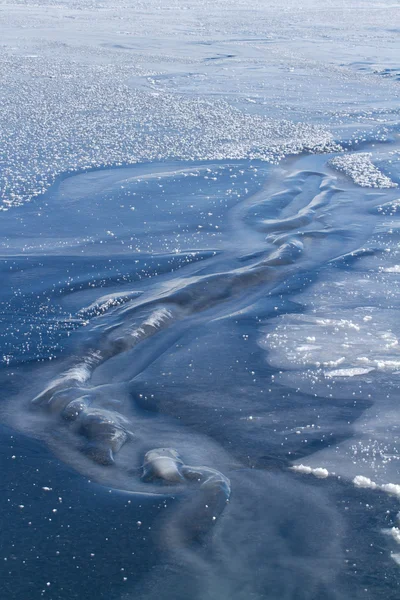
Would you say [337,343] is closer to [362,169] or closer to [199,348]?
[199,348]

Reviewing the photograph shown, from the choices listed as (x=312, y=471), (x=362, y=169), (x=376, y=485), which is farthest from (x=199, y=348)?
(x=362, y=169)

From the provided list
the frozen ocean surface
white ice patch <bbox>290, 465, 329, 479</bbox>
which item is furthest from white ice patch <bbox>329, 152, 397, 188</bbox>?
white ice patch <bbox>290, 465, 329, 479</bbox>

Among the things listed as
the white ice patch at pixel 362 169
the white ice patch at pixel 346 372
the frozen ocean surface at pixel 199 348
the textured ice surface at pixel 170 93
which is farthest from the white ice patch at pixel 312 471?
the white ice patch at pixel 362 169

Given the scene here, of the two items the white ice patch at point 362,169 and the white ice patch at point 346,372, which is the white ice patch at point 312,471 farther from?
the white ice patch at point 362,169

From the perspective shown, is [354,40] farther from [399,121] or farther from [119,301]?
[119,301]

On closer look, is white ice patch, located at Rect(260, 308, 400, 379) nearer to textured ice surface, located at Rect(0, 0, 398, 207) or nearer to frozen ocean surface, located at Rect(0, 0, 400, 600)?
frozen ocean surface, located at Rect(0, 0, 400, 600)

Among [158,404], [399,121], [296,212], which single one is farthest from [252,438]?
[399,121]
